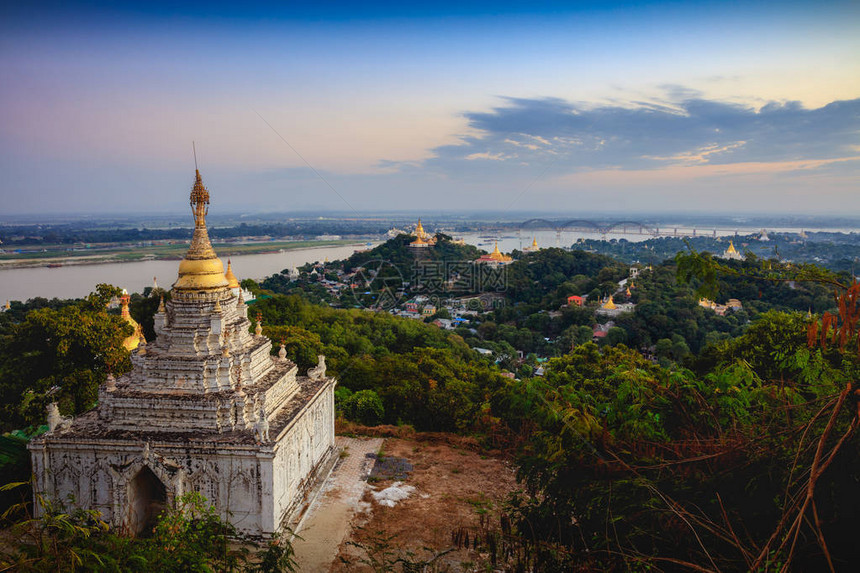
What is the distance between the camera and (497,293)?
6419 cm

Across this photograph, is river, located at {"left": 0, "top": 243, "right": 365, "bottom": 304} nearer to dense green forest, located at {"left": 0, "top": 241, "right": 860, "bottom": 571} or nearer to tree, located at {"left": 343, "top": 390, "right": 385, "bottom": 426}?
dense green forest, located at {"left": 0, "top": 241, "right": 860, "bottom": 571}

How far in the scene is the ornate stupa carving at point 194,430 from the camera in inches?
424

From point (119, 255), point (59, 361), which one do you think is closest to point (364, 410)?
point (59, 361)

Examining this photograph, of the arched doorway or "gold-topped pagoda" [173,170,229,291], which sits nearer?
the arched doorway

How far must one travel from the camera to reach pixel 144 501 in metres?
11.6

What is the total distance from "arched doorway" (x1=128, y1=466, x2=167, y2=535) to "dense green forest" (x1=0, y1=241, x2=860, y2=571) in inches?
252

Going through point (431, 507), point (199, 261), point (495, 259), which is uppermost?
point (199, 261)

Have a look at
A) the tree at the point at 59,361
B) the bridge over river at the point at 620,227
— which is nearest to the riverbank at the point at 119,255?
the tree at the point at 59,361

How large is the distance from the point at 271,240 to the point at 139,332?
12901cm

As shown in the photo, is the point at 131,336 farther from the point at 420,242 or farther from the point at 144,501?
Answer: the point at 420,242

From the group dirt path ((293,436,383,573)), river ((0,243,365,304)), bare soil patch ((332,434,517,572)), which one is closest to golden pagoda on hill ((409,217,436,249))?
river ((0,243,365,304))

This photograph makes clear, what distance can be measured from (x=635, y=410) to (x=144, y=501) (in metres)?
10.7

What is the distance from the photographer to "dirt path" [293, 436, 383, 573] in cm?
1052

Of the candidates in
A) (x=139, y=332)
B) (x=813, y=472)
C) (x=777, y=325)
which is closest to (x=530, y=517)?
(x=813, y=472)
